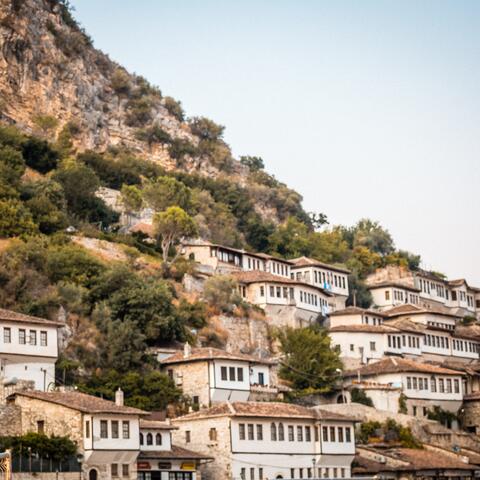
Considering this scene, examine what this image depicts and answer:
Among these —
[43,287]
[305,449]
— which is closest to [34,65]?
[43,287]

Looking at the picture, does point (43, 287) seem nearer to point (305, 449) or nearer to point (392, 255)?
point (305, 449)

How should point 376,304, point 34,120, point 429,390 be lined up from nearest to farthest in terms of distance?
1. point 429,390
2. point 376,304
3. point 34,120

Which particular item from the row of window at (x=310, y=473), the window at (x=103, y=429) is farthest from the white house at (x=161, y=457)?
the row of window at (x=310, y=473)

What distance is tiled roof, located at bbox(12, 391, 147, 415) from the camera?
58.1m

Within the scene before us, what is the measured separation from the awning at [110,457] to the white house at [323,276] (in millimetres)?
46623

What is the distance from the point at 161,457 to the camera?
61.5 metres

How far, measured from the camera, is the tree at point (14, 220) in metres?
85.2

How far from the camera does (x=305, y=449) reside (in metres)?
69.2

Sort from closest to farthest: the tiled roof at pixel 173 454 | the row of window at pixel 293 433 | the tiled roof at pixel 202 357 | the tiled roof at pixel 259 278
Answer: the tiled roof at pixel 173 454 → the row of window at pixel 293 433 → the tiled roof at pixel 202 357 → the tiled roof at pixel 259 278

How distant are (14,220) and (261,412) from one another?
90.8 feet

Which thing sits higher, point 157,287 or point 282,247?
point 282,247

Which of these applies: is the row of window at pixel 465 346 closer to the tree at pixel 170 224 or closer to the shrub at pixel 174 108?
the tree at pixel 170 224

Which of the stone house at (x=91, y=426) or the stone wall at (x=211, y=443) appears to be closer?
the stone house at (x=91, y=426)

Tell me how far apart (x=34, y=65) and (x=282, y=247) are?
32775 mm
